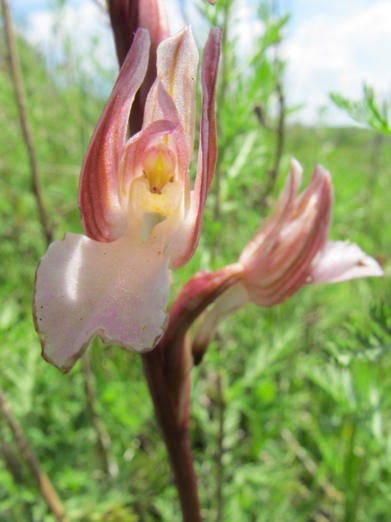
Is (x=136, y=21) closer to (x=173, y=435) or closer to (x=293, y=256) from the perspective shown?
(x=293, y=256)

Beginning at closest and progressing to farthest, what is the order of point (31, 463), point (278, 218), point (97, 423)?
point (278, 218) → point (31, 463) → point (97, 423)

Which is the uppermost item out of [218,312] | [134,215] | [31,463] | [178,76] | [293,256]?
[178,76]

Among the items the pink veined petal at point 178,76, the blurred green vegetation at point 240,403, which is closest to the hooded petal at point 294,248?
the blurred green vegetation at point 240,403

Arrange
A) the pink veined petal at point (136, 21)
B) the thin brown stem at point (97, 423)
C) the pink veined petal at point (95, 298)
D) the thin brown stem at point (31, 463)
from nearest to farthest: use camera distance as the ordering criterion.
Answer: the pink veined petal at point (95, 298) → the pink veined petal at point (136, 21) → the thin brown stem at point (31, 463) → the thin brown stem at point (97, 423)

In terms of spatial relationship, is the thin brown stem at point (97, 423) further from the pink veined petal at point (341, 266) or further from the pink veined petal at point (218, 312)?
the pink veined petal at point (341, 266)

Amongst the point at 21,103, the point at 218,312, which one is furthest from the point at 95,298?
the point at 21,103

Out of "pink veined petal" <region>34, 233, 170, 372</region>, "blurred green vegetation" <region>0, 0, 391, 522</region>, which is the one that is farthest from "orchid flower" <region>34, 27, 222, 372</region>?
"blurred green vegetation" <region>0, 0, 391, 522</region>
